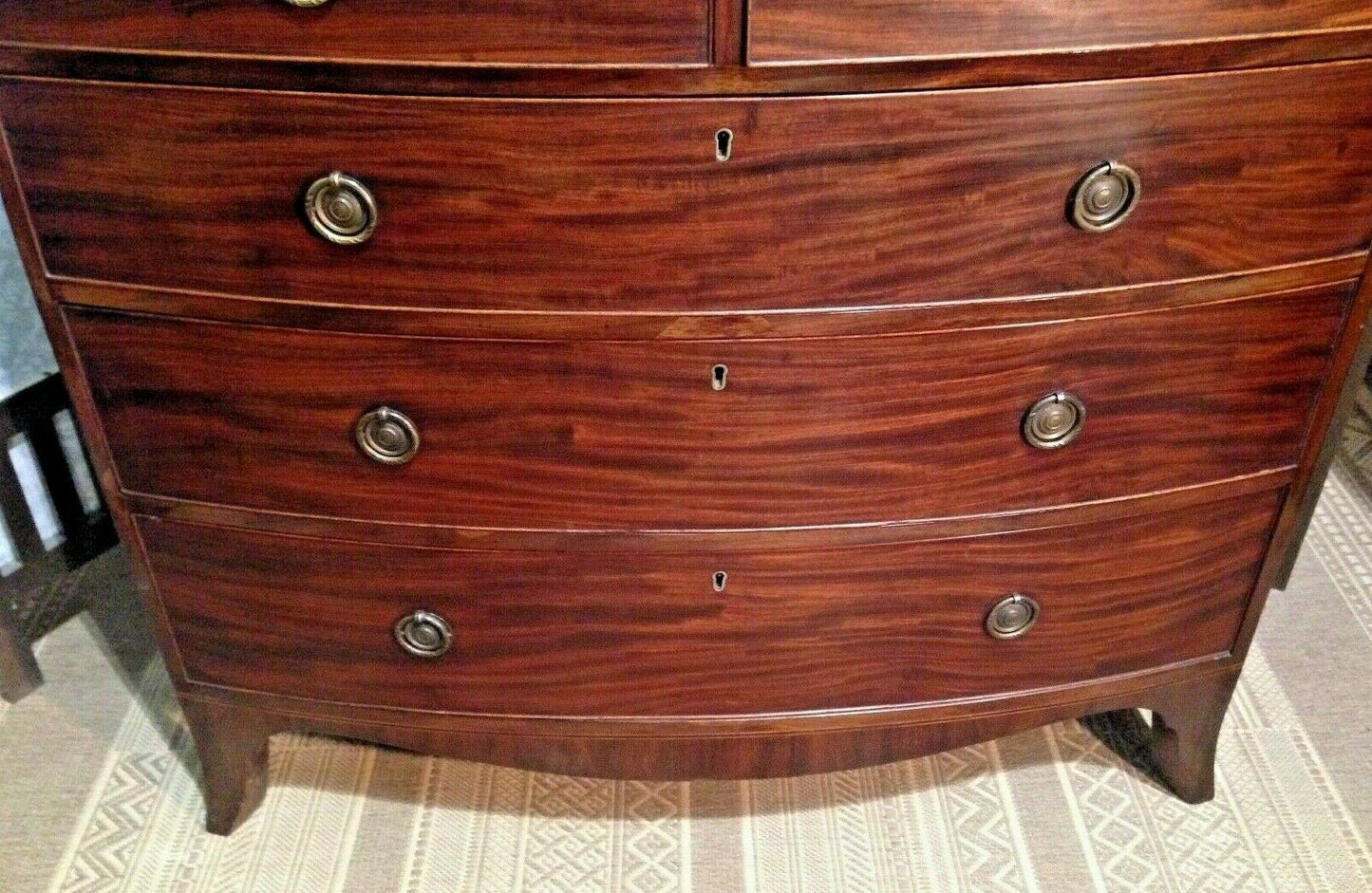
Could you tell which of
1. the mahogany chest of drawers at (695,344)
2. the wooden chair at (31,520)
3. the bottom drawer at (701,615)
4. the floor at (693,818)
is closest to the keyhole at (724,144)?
the mahogany chest of drawers at (695,344)

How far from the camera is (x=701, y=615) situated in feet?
3.45

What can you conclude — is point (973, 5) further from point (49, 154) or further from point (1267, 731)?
point (1267, 731)

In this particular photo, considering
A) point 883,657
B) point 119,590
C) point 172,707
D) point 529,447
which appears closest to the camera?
point 529,447

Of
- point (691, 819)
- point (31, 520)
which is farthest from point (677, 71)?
point (31, 520)

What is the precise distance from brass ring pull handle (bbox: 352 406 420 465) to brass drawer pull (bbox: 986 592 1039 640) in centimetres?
55

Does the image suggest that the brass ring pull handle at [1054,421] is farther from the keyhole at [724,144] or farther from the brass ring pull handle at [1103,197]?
the keyhole at [724,144]

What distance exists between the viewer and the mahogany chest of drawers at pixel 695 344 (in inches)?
31.0

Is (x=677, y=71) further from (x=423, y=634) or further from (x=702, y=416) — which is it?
(x=423, y=634)

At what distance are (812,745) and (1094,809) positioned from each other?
1.31 ft

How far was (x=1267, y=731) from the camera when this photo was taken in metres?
1.42

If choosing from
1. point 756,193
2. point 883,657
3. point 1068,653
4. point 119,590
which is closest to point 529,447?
point 756,193

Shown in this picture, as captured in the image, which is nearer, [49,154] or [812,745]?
[49,154]

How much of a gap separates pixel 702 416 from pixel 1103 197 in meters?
0.35

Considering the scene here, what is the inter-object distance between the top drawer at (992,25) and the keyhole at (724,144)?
0.05 metres
